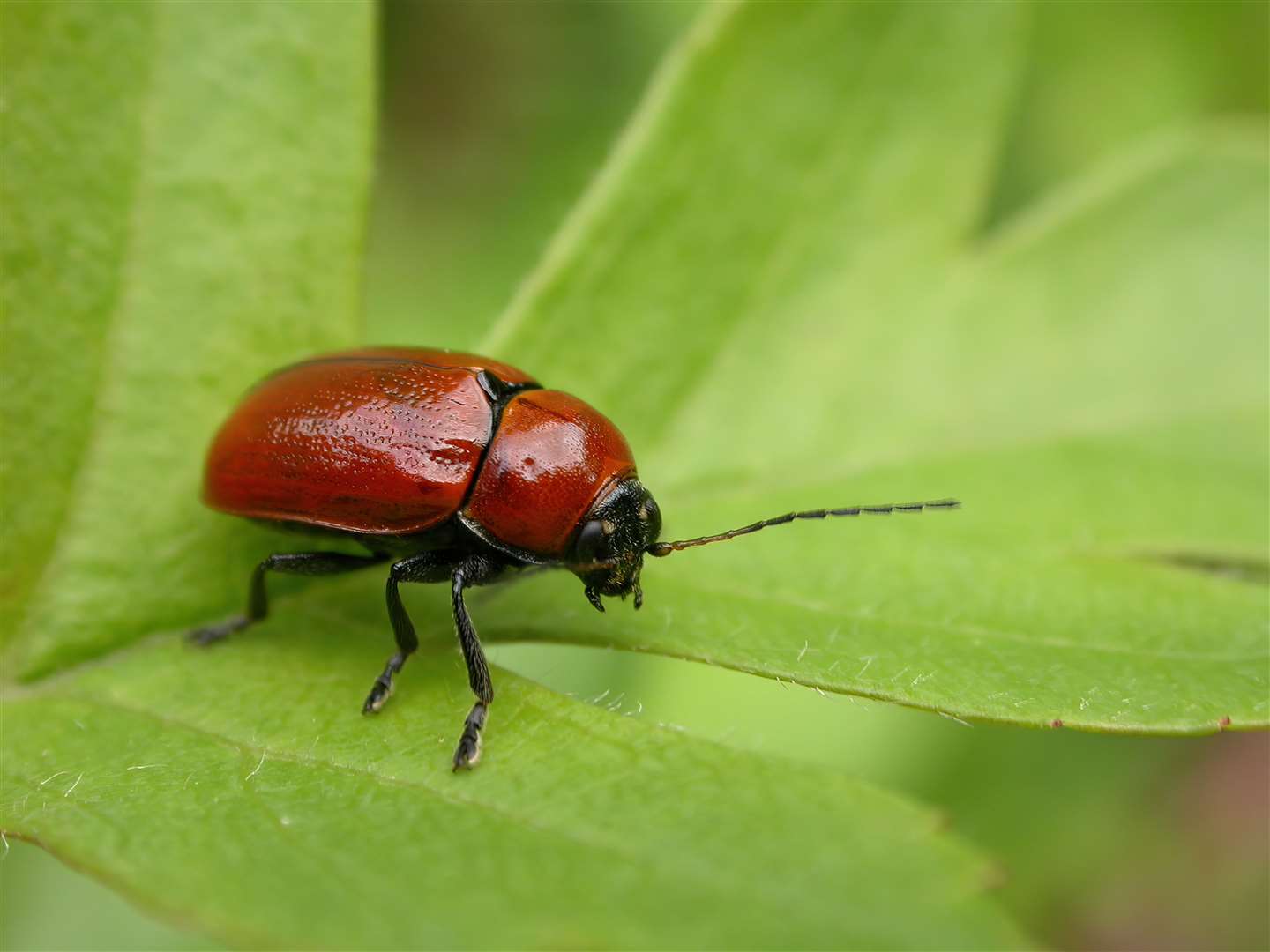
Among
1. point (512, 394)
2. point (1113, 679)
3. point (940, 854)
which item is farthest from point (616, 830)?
point (512, 394)

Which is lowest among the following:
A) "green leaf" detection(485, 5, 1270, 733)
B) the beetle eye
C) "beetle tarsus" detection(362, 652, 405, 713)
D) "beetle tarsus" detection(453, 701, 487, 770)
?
"beetle tarsus" detection(362, 652, 405, 713)

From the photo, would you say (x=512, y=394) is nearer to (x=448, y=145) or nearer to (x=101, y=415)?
(x=101, y=415)

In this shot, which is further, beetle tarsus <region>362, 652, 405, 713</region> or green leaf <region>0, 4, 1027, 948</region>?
beetle tarsus <region>362, 652, 405, 713</region>

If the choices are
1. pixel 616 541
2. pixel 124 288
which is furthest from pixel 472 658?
pixel 124 288

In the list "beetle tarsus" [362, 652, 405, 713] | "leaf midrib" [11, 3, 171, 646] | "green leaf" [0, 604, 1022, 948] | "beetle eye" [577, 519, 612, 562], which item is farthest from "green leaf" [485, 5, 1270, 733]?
"leaf midrib" [11, 3, 171, 646]

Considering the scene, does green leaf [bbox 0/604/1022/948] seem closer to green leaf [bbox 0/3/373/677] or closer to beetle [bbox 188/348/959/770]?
green leaf [bbox 0/3/373/677]

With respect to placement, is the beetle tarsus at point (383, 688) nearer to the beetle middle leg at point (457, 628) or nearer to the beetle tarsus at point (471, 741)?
the beetle middle leg at point (457, 628)
